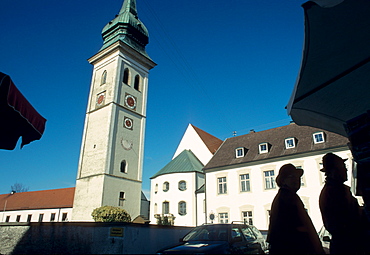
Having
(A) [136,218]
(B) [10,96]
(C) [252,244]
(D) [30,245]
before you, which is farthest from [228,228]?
(A) [136,218]

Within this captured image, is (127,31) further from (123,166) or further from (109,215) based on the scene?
Answer: (109,215)

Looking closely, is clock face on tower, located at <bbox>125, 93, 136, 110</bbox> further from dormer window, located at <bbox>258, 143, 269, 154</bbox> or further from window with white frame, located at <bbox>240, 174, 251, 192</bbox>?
dormer window, located at <bbox>258, 143, 269, 154</bbox>

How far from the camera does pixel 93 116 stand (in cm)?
3059

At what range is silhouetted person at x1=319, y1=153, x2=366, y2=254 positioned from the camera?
3461 mm

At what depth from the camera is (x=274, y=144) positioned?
25062 mm

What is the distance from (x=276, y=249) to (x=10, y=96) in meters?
4.76

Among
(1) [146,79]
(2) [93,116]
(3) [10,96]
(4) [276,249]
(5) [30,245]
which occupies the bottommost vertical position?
(5) [30,245]

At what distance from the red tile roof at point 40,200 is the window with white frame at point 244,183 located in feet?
98.8

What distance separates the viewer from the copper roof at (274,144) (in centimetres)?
2156

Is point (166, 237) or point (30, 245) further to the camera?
point (166, 237)

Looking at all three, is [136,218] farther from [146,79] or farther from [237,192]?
[146,79]

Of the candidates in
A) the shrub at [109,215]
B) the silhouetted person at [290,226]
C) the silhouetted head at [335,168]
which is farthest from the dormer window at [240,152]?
the silhouetted person at [290,226]

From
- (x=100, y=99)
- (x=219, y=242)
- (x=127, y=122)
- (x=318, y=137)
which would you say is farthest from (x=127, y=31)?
(x=219, y=242)

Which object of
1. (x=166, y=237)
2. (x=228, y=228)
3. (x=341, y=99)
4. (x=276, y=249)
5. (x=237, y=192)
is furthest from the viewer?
(x=237, y=192)
